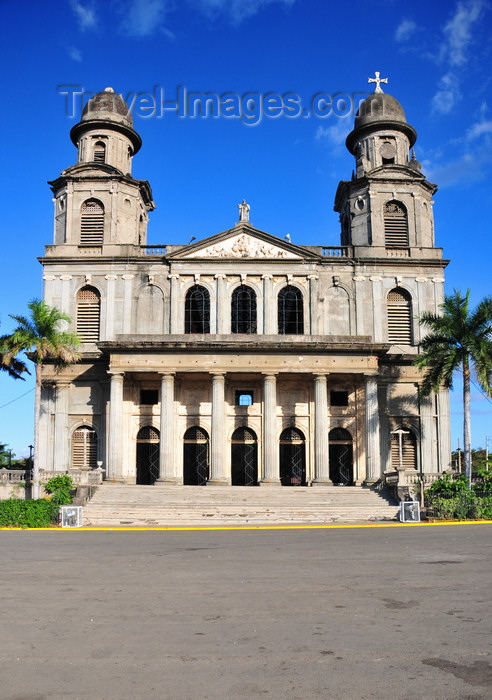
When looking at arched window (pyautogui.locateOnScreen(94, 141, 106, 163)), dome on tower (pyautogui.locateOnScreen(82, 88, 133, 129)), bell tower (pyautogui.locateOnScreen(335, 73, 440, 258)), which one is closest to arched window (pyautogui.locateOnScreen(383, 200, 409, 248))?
bell tower (pyautogui.locateOnScreen(335, 73, 440, 258))

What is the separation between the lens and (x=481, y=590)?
37.2 ft

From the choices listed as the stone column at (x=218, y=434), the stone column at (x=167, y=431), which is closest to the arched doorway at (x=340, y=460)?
the stone column at (x=218, y=434)

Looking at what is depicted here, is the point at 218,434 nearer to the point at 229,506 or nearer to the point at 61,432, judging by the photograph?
the point at 229,506

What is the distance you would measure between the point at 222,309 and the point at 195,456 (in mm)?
8370

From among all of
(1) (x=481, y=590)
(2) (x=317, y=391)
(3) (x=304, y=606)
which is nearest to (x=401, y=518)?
(2) (x=317, y=391)

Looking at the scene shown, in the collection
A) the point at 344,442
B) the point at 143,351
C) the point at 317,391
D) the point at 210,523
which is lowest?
the point at 210,523

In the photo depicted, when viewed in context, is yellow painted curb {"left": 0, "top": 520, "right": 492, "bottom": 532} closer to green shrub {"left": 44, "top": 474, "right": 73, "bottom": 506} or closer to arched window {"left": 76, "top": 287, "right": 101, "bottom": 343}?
green shrub {"left": 44, "top": 474, "right": 73, "bottom": 506}

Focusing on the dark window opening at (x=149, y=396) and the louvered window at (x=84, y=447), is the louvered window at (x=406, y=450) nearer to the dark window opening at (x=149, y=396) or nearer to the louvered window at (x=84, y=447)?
the dark window opening at (x=149, y=396)

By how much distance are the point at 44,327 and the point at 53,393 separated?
21.2 ft

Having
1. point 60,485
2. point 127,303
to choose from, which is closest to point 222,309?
point 127,303

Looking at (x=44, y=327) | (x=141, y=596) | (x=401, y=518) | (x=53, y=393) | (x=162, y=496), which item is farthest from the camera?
(x=53, y=393)

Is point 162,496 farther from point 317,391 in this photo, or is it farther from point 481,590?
point 481,590

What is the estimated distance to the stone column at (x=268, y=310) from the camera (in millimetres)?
38062

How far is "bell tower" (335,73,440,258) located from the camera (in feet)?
133
